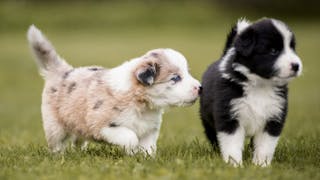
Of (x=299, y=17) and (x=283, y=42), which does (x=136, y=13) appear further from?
(x=283, y=42)

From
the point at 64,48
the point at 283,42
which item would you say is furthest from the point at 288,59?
the point at 64,48

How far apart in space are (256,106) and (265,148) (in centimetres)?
43

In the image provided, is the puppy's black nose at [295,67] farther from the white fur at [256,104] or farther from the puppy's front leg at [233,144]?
the puppy's front leg at [233,144]

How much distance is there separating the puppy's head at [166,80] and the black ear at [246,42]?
625 millimetres

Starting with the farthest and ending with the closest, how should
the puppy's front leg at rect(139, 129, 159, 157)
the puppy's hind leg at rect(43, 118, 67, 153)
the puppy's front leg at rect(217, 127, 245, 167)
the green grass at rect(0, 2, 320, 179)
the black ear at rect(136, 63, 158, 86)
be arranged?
the puppy's hind leg at rect(43, 118, 67, 153) → the puppy's front leg at rect(139, 129, 159, 157) → the black ear at rect(136, 63, 158, 86) → the puppy's front leg at rect(217, 127, 245, 167) → the green grass at rect(0, 2, 320, 179)

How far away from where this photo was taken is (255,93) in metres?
5.96

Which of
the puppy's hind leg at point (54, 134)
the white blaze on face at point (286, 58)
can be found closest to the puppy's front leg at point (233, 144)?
the white blaze on face at point (286, 58)

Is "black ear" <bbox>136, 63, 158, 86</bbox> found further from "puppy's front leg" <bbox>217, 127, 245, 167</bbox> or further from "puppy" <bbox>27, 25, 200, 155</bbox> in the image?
"puppy's front leg" <bbox>217, 127, 245, 167</bbox>

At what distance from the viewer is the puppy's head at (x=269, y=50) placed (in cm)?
565

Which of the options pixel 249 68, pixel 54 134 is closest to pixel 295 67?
pixel 249 68

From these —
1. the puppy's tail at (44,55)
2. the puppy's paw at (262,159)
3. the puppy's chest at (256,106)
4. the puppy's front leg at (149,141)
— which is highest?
the puppy's tail at (44,55)

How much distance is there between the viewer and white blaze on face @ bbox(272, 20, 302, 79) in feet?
18.4

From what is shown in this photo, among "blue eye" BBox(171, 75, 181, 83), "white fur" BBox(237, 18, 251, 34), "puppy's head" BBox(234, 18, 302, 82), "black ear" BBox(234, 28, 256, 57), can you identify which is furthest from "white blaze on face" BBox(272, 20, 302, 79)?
"blue eye" BBox(171, 75, 181, 83)

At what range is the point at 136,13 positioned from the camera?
141ft
